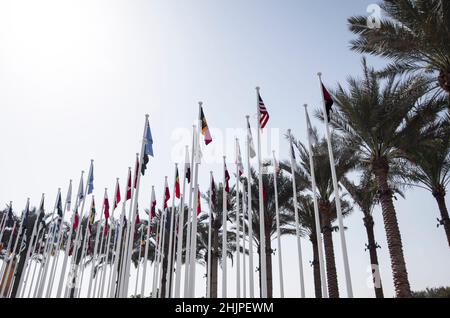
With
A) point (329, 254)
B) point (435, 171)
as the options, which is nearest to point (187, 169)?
point (329, 254)

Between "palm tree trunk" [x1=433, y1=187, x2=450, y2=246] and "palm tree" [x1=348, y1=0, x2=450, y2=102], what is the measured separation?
803cm

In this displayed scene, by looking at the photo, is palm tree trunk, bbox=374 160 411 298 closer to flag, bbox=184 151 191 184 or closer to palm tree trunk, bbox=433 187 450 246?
palm tree trunk, bbox=433 187 450 246

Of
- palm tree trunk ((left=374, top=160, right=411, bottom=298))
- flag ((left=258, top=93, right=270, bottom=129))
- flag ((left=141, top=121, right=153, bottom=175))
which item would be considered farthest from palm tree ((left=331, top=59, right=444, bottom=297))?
flag ((left=141, top=121, right=153, bottom=175))

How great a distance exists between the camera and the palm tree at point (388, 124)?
15336 mm

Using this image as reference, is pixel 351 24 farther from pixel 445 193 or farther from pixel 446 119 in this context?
pixel 445 193

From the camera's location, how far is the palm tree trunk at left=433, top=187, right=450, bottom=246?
19.5 meters

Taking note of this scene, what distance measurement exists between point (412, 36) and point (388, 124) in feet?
12.7

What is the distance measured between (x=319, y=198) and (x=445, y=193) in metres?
6.84

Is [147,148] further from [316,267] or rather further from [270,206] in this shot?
[316,267]

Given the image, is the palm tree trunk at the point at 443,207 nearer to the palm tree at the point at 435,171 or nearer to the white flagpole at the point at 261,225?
the palm tree at the point at 435,171

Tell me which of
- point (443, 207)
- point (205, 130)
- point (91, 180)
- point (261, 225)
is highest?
point (91, 180)

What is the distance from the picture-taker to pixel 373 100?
Result: 1677 centimetres

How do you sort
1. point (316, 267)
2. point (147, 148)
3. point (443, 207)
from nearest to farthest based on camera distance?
point (147, 148), point (443, 207), point (316, 267)

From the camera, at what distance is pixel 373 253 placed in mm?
23359
